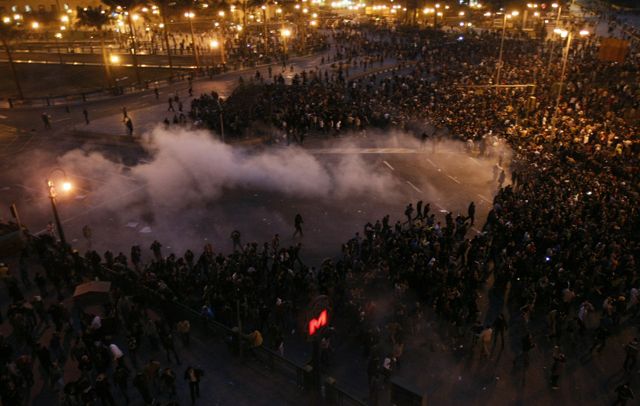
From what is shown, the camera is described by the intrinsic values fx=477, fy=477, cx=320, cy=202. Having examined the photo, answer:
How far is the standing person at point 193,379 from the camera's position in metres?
10.4

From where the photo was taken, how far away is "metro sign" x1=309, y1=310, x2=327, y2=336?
818cm

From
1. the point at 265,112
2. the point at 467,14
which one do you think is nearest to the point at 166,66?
the point at 265,112

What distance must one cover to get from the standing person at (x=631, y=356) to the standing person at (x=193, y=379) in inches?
400

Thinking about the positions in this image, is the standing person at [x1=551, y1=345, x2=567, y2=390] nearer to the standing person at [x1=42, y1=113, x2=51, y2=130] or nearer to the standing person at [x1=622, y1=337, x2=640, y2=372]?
the standing person at [x1=622, y1=337, x2=640, y2=372]

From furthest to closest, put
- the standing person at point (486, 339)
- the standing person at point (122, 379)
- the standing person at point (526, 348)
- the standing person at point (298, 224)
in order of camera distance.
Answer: the standing person at point (298, 224), the standing person at point (486, 339), the standing person at point (526, 348), the standing person at point (122, 379)

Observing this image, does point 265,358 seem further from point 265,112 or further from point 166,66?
point 166,66

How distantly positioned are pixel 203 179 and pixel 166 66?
38.6 metres

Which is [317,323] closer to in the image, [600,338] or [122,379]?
[122,379]

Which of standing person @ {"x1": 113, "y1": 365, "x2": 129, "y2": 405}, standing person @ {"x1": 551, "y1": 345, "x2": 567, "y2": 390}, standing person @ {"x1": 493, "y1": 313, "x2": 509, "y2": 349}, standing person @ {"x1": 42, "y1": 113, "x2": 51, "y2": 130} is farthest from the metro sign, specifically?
standing person @ {"x1": 42, "y1": 113, "x2": 51, "y2": 130}

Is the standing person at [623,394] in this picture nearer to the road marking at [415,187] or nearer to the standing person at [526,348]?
the standing person at [526,348]

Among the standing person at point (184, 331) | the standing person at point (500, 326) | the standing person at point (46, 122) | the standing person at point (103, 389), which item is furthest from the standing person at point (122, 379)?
the standing person at point (46, 122)

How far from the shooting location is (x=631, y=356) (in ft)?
38.1

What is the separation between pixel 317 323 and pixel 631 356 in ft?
27.8

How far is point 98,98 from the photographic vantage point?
4253cm
